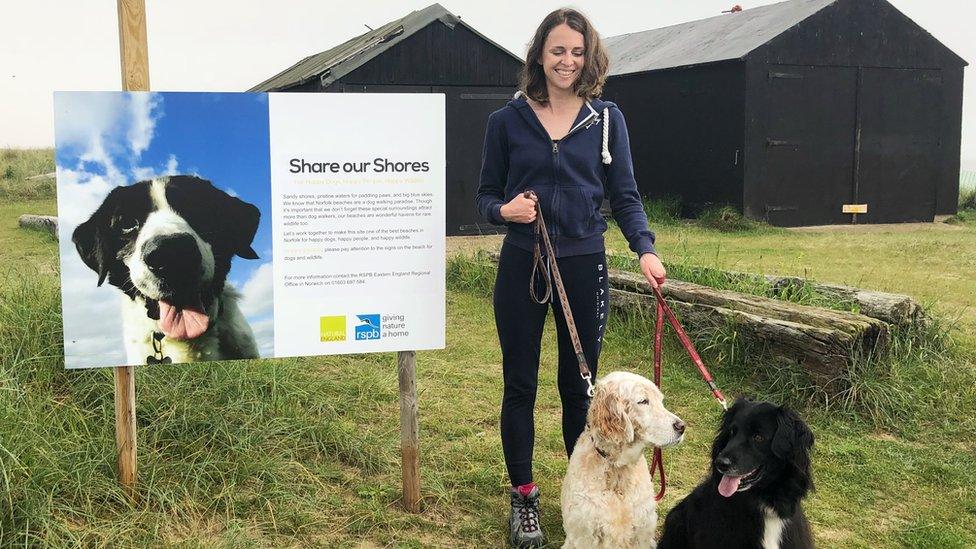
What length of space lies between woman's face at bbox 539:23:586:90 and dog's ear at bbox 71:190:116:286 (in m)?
1.74

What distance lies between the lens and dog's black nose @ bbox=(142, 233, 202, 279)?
3334 mm

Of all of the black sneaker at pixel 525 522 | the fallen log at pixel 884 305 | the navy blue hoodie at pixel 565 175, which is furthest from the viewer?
the fallen log at pixel 884 305

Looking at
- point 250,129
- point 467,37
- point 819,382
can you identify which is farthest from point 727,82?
point 250,129

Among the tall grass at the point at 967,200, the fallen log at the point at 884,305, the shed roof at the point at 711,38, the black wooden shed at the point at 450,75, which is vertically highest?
the shed roof at the point at 711,38

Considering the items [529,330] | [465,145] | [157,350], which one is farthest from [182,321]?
[465,145]

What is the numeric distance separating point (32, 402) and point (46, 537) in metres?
0.97

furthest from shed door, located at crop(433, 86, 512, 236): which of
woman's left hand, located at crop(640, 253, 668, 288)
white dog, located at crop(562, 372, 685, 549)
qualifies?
white dog, located at crop(562, 372, 685, 549)

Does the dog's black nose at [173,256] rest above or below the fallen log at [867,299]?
above

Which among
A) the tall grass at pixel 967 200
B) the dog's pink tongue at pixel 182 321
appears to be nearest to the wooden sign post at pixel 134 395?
the dog's pink tongue at pixel 182 321

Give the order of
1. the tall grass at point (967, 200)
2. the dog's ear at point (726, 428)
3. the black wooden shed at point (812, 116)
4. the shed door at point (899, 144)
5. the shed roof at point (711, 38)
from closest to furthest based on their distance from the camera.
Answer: the dog's ear at point (726, 428)
the black wooden shed at point (812, 116)
the shed roof at point (711, 38)
the shed door at point (899, 144)
the tall grass at point (967, 200)

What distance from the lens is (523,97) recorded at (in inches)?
134

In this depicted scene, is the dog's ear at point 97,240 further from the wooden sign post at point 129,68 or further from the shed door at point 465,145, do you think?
the shed door at point 465,145

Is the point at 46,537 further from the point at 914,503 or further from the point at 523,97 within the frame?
the point at 914,503

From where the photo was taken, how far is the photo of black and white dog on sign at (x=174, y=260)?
129 inches
